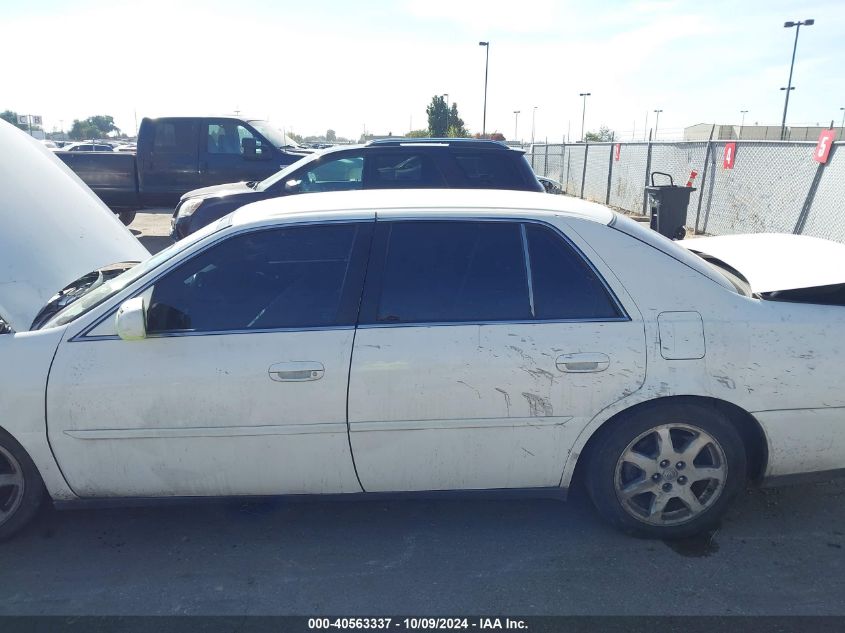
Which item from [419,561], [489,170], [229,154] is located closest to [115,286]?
[419,561]

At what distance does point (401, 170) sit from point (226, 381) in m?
5.51

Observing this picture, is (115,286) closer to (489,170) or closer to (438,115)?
(489,170)

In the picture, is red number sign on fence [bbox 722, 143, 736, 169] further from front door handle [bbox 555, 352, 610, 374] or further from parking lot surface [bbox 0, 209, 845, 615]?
front door handle [bbox 555, 352, 610, 374]

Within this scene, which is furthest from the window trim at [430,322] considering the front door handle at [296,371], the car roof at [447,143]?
the car roof at [447,143]

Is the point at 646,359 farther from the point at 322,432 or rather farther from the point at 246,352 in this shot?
the point at 246,352

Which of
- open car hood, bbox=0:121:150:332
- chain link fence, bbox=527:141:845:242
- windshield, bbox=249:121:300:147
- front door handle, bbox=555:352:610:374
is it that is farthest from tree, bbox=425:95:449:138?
front door handle, bbox=555:352:610:374

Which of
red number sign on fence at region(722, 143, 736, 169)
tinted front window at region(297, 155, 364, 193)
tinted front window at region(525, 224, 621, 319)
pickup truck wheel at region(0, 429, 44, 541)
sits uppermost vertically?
red number sign on fence at region(722, 143, 736, 169)

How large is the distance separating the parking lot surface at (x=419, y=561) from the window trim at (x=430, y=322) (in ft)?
2.80

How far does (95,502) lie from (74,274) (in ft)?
4.48

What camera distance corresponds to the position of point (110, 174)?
461 inches

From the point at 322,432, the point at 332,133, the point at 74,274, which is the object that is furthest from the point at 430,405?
the point at 332,133

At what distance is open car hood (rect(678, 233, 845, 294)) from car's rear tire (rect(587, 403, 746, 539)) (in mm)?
756

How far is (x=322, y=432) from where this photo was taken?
9.73 feet

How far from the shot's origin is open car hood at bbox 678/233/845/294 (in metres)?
3.26
